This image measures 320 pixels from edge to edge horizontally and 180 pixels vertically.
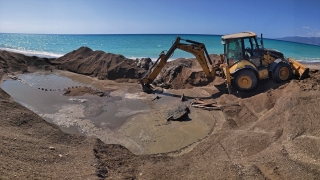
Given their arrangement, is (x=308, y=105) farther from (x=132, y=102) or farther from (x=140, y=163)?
(x=132, y=102)

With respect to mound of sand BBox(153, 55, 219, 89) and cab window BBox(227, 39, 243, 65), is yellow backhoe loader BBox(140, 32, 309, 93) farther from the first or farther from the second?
mound of sand BBox(153, 55, 219, 89)

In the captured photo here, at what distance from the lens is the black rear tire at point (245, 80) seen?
1055 centimetres

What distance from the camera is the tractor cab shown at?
10.6 meters

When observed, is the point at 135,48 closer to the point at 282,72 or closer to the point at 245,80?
the point at 245,80

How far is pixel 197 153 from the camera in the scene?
6309 mm

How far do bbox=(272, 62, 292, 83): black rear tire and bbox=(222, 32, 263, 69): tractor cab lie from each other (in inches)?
26.1

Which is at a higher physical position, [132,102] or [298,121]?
[298,121]

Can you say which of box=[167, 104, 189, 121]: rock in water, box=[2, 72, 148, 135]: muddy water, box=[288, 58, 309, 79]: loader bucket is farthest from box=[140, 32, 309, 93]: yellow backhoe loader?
box=[2, 72, 148, 135]: muddy water

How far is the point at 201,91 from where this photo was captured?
12531 mm

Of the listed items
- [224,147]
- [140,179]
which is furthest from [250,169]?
[140,179]

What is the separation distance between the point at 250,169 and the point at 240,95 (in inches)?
240

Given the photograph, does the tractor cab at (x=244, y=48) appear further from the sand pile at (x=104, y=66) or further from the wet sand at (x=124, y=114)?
the sand pile at (x=104, y=66)

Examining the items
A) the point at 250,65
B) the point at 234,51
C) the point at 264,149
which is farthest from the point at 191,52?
the point at 264,149

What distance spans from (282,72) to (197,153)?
21.4 ft
